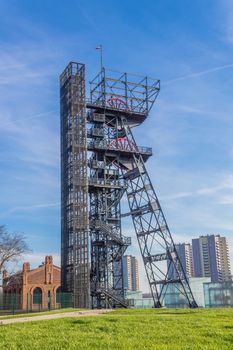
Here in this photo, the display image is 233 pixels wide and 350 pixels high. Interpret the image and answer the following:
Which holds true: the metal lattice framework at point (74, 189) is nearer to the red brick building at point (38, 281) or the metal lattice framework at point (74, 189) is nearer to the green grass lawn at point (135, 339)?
the red brick building at point (38, 281)

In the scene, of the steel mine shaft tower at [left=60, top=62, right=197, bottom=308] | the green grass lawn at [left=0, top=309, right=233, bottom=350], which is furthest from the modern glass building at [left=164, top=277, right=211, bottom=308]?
→ the green grass lawn at [left=0, top=309, right=233, bottom=350]

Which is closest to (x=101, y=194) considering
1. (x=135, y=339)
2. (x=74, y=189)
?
(x=74, y=189)

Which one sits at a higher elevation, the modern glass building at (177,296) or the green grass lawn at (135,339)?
the green grass lawn at (135,339)

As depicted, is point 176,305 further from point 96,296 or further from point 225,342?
point 225,342

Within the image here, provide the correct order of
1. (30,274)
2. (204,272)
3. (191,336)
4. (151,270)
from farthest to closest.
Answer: (204,272)
(30,274)
(151,270)
(191,336)

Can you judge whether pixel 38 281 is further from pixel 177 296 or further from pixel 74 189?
pixel 74 189

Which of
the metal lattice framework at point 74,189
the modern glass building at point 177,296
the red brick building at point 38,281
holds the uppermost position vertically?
the metal lattice framework at point 74,189

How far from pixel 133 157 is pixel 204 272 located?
95.8 m

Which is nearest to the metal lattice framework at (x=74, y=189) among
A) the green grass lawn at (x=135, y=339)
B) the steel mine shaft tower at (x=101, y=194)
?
the steel mine shaft tower at (x=101, y=194)

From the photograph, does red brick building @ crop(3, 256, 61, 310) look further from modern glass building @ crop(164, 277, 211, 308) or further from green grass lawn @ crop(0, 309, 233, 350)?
green grass lawn @ crop(0, 309, 233, 350)

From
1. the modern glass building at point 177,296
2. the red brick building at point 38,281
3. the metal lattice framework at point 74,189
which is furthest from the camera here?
the red brick building at point 38,281

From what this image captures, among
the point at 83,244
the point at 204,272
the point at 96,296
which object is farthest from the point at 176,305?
the point at 204,272

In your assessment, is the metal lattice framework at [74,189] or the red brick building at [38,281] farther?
the red brick building at [38,281]

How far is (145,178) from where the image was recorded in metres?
55.6
